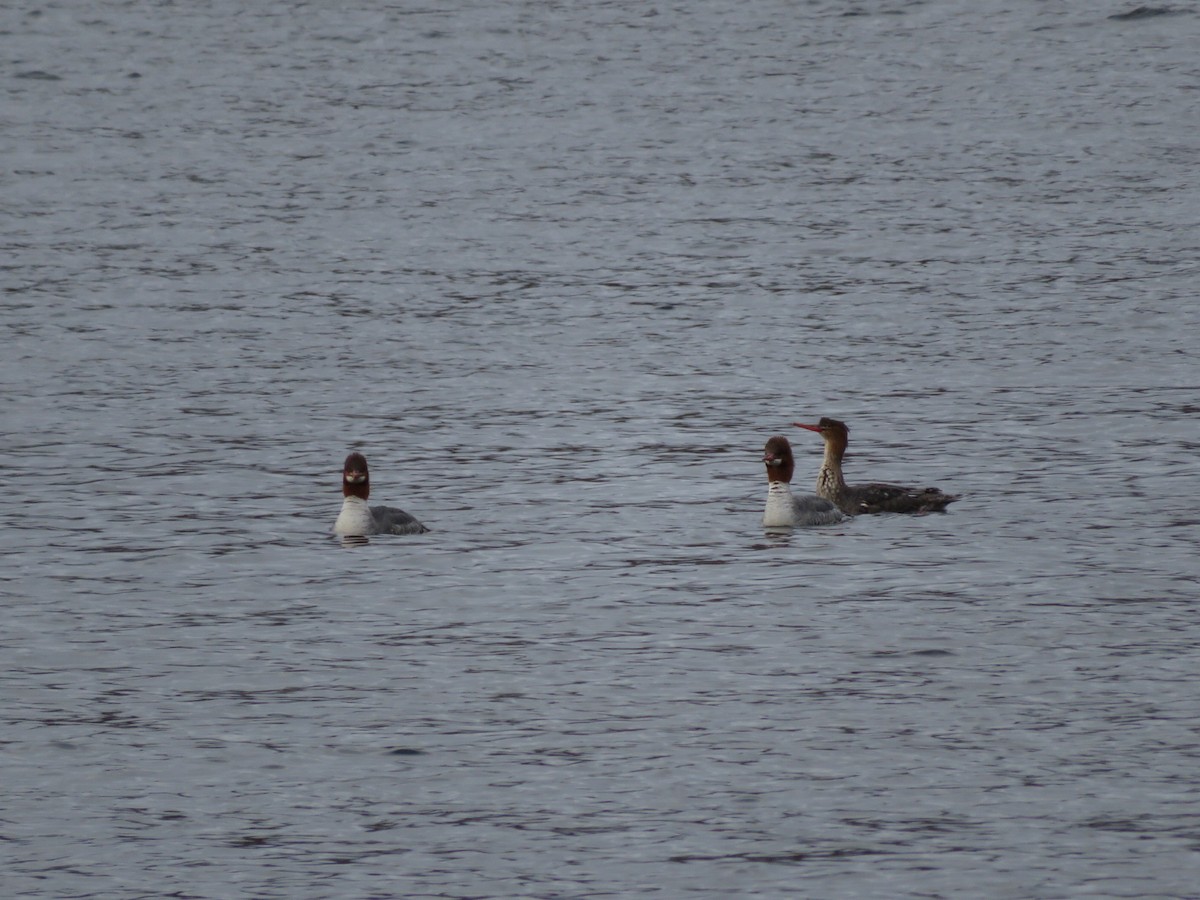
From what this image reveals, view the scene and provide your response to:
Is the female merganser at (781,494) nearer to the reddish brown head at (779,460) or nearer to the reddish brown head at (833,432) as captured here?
the reddish brown head at (779,460)

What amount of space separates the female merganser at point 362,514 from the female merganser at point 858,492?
403cm

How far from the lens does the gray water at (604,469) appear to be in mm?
12312

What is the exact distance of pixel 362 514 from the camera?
18.7 metres

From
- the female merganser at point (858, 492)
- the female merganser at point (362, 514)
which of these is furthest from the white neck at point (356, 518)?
the female merganser at point (858, 492)

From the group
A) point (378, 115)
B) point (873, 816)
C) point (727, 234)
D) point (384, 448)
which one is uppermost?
point (378, 115)

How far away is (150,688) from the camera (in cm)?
1475

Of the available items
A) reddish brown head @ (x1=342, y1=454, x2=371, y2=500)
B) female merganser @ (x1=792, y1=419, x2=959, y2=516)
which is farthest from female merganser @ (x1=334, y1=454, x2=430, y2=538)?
female merganser @ (x1=792, y1=419, x2=959, y2=516)

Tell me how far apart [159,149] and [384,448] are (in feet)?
66.5

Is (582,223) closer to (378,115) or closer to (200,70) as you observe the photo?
(378,115)

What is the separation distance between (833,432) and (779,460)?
126 cm

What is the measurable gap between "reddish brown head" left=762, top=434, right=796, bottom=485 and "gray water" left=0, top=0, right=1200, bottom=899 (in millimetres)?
551

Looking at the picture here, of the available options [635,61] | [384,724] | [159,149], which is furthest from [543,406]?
[635,61]

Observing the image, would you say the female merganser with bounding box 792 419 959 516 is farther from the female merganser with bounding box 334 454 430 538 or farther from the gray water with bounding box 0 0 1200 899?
the female merganser with bounding box 334 454 430 538

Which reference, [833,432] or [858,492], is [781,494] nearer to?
[858,492]
